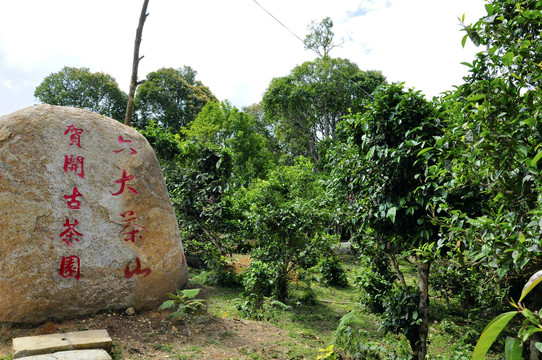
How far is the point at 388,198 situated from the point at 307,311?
4165mm

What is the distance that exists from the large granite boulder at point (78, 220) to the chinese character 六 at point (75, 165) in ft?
0.04

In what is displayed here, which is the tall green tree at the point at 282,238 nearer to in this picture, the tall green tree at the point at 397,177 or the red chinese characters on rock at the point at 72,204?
the tall green tree at the point at 397,177

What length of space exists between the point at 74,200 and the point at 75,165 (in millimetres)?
527

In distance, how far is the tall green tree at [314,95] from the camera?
22.7 m

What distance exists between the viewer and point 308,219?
7.79m

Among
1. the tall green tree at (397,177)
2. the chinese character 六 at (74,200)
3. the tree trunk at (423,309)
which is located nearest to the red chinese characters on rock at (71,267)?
the chinese character 六 at (74,200)

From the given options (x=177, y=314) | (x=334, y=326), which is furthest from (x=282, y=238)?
(x=177, y=314)

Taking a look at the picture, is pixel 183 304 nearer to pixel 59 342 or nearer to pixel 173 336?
pixel 173 336

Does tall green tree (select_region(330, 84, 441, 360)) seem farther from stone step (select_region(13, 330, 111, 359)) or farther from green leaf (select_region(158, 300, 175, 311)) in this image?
stone step (select_region(13, 330, 111, 359))

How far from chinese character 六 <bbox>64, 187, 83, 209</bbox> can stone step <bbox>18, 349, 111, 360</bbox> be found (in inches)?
79.2

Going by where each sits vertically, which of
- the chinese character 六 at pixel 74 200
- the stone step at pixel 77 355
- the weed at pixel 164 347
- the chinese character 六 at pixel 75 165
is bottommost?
the weed at pixel 164 347

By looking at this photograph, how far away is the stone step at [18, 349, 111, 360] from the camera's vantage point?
3.84m

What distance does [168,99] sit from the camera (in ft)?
93.6

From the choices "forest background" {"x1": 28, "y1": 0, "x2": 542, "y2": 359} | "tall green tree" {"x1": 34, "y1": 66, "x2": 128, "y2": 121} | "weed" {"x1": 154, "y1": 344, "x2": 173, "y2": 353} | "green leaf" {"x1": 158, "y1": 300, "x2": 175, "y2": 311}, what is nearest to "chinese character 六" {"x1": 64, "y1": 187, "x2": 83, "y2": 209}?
"green leaf" {"x1": 158, "y1": 300, "x2": 175, "y2": 311}
